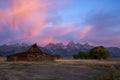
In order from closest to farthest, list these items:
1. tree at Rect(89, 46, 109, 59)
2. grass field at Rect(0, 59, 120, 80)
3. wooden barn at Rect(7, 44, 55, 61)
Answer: grass field at Rect(0, 59, 120, 80), wooden barn at Rect(7, 44, 55, 61), tree at Rect(89, 46, 109, 59)

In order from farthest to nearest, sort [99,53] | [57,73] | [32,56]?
[99,53] → [32,56] → [57,73]

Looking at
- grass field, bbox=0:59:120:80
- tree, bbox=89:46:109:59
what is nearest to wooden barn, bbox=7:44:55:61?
tree, bbox=89:46:109:59

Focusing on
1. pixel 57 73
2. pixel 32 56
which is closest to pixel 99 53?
pixel 32 56

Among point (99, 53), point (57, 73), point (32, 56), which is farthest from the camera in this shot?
point (99, 53)

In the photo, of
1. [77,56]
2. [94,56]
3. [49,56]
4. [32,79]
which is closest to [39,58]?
[49,56]

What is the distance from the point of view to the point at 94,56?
13388cm

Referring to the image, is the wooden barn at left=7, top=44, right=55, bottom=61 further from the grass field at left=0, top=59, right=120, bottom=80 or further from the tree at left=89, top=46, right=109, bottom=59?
the grass field at left=0, top=59, right=120, bottom=80

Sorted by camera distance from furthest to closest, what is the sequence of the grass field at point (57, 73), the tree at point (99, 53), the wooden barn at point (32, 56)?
the tree at point (99, 53)
the wooden barn at point (32, 56)
the grass field at point (57, 73)

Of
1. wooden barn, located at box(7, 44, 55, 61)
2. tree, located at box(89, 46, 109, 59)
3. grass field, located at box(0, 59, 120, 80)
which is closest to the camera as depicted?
grass field, located at box(0, 59, 120, 80)

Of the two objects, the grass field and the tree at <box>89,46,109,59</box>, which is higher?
the tree at <box>89,46,109,59</box>

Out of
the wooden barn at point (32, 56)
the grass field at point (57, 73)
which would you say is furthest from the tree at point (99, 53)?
the grass field at point (57, 73)

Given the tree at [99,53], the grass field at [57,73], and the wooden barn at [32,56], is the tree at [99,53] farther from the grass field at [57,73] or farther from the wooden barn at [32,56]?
the grass field at [57,73]

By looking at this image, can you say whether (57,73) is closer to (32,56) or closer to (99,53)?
(32,56)

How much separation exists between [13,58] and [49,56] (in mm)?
12377
